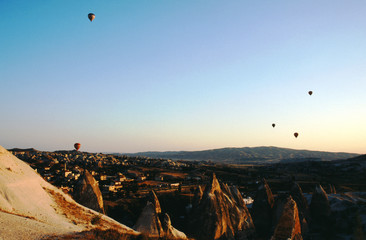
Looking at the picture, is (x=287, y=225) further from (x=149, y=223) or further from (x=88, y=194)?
(x=88, y=194)

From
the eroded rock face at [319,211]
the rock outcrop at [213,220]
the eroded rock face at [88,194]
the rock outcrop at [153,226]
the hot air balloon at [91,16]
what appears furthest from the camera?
the hot air balloon at [91,16]

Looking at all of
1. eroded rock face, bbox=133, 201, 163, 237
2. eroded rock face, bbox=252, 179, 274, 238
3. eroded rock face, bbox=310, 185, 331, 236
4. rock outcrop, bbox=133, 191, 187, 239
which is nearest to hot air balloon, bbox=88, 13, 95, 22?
rock outcrop, bbox=133, 191, 187, 239

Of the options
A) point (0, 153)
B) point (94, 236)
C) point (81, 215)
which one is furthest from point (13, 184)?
point (94, 236)

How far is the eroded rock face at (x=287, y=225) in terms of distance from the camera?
55.2 feet

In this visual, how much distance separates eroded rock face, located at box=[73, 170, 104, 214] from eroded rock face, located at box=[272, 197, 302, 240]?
11128 mm

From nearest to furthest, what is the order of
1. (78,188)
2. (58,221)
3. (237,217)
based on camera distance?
(58,221), (78,188), (237,217)

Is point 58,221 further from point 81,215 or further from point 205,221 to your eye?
point 205,221

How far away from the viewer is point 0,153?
33.9 feet

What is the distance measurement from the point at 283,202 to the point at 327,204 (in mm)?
8250

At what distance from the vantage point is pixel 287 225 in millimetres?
16953

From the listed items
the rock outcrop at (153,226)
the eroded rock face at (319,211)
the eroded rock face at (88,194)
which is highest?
the eroded rock face at (88,194)

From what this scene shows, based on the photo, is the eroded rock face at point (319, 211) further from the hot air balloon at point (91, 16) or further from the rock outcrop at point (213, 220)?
the hot air balloon at point (91, 16)

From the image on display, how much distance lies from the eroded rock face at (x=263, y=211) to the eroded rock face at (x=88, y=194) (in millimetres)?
11774

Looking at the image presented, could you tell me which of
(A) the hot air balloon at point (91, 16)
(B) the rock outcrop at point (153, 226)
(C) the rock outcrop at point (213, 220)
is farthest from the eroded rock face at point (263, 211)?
(A) the hot air balloon at point (91, 16)
